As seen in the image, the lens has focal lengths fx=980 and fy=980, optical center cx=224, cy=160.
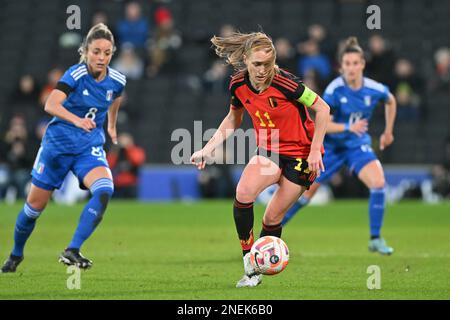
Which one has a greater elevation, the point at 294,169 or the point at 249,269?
the point at 294,169

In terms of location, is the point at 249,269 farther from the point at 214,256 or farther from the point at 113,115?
the point at 214,256

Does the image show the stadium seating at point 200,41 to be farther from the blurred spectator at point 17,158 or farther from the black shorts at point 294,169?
the black shorts at point 294,169

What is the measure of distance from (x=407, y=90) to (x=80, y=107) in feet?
44.2

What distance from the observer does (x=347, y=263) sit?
423 inches

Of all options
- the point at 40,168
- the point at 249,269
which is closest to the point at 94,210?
the point at 40,168

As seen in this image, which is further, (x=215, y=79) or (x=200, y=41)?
(x=200, y=41)

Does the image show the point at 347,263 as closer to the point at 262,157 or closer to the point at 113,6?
the point at 262,157

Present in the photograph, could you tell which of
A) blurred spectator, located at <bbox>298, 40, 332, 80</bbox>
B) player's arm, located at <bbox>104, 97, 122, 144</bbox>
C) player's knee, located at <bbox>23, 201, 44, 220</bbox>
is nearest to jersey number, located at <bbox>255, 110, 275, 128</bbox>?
player's arm, located at <bbox>104, 97, 122, 144</bbox>

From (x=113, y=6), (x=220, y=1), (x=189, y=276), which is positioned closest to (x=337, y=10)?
(x=220, y=1)

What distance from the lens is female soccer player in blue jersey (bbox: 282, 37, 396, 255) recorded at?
474 inches

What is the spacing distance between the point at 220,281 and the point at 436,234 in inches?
249

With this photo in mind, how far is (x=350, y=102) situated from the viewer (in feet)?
40.0

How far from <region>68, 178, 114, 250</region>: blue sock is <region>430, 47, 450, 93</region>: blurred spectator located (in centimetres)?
1465

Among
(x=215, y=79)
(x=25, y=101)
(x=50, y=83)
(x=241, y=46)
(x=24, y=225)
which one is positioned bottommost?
(x=24, y=225)
